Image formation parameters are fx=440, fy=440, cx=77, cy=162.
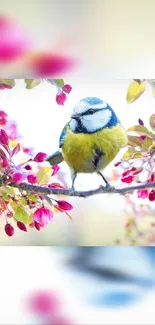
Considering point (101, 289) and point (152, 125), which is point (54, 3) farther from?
point (101, 289)

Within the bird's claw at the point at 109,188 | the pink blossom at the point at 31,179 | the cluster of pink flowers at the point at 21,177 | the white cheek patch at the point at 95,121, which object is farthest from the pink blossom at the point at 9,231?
the white cheek patch at the point at 95,121

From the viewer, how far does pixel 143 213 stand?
191 centimetres

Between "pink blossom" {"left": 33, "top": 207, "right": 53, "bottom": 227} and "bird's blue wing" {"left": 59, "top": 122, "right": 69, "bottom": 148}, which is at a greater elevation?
"bird's blue wing" {"left": 59, "top": 122, "right": 69, "bottom": 148}

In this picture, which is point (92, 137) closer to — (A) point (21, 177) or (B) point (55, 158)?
(B) point (55, 158)

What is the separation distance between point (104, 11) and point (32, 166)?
2.40 ft

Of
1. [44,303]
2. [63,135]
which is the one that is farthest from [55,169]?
[44,303]

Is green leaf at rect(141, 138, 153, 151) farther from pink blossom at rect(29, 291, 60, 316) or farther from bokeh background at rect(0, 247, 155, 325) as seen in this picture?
pink blossom at rect(29, 291, 60, 316)

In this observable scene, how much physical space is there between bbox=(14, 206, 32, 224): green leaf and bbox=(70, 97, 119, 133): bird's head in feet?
1.37

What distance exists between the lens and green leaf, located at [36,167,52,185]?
1.91m

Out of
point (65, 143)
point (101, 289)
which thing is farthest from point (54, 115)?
point (101, 289)

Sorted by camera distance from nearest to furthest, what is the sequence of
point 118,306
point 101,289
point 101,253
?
1. point 118,306
2. point 101,289
3. point 101,253

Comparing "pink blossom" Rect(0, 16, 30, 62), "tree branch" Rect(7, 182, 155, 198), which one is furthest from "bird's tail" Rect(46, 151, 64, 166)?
"pink blossom" Rect(0, 16, 30, 62)

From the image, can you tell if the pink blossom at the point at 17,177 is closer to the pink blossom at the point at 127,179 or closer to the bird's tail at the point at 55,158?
the bird's tail at the point at 55,158

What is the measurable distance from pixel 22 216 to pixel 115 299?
0.56 metres
